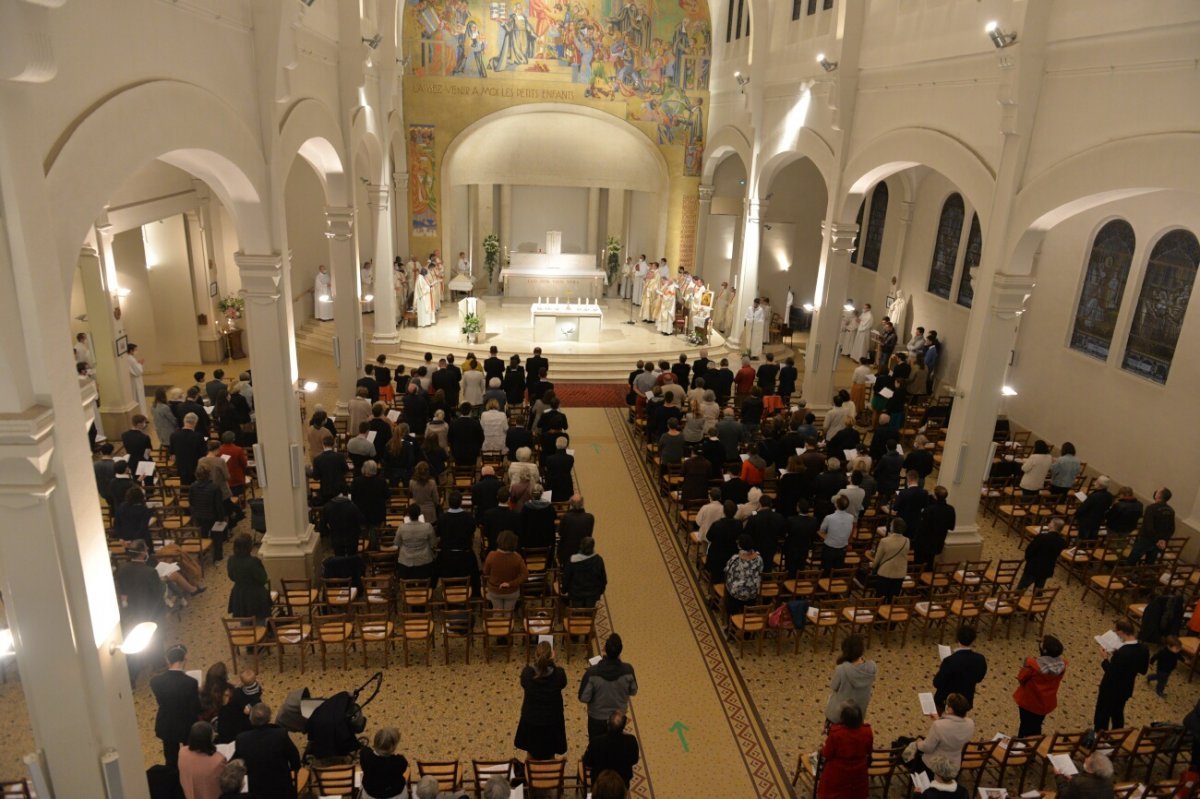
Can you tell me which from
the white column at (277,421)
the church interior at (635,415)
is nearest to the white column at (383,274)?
the church interior at (635,415)

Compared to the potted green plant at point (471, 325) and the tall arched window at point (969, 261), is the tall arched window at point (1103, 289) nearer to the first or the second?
Answer: the tall arched window at point (969, 261)

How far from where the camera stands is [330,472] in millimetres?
10461

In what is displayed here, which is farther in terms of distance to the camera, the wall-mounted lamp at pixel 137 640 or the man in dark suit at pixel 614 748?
the man in dark suit at pixel 614 748

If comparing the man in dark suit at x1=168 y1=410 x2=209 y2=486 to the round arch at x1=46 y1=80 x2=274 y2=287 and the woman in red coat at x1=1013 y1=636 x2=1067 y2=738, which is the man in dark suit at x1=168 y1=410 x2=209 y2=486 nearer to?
the round arch at x1=46 y1=80 x2=274 y2=287

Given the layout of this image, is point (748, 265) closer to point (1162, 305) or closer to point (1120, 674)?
point (1162, 305)

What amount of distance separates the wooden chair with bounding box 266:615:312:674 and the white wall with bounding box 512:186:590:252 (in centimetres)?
1904

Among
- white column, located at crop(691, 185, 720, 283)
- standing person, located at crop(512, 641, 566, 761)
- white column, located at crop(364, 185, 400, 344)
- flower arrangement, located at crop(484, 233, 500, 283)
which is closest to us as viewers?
standing person, located at crop(512, 641, 566, 761)

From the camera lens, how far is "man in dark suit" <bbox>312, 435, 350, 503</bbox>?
34.2ft

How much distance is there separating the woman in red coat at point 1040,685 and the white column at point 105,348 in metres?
14.3

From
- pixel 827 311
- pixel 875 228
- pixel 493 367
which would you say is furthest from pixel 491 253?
pixel 827 311

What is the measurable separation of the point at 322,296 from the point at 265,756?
1669cm

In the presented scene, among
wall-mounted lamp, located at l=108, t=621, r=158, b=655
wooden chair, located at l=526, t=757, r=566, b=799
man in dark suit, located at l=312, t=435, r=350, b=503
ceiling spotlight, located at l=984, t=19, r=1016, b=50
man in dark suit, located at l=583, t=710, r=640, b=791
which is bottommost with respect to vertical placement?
wooden chair, located at l=526, t=757, r=566, b=799

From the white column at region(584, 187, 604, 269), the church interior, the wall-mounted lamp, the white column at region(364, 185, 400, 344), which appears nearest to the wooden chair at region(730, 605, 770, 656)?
the church interior

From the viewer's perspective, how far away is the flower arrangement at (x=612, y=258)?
25562 millimetres
